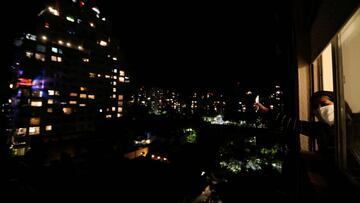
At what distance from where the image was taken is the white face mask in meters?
1.49

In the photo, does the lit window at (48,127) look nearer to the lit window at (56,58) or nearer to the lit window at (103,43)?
the lit window at (56,58)

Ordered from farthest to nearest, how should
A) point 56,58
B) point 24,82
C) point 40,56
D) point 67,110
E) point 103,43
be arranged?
point 103,43
point 67,110
point 56,58
point 40,56
point 24,82

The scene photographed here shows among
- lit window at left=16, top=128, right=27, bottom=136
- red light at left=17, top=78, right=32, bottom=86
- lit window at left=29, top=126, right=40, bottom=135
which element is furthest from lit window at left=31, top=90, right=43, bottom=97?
lit window at left=16, top=128, right=27, bottom=136

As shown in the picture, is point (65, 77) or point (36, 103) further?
point (65, 77)

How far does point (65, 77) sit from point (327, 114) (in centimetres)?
2397

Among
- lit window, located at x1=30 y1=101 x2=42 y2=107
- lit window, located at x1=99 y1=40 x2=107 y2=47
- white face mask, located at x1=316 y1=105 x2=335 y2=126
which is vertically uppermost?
lit window, located at x1=99 y1=40 x2=107 y2=47

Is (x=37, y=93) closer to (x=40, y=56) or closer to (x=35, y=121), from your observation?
(x=35, y=121)

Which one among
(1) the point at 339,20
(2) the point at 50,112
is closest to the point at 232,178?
(1) the point at 339,20

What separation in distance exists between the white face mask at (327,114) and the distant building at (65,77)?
18382mm

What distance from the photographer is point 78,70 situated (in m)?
22.0

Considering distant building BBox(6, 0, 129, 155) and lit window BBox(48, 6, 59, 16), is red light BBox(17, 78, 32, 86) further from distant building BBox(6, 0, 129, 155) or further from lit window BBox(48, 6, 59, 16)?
lit window BBox(48, 6, 59, 16)

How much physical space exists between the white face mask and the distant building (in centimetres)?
1838

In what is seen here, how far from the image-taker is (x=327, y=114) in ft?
4.96

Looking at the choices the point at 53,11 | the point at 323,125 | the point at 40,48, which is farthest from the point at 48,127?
the point at 323,125
